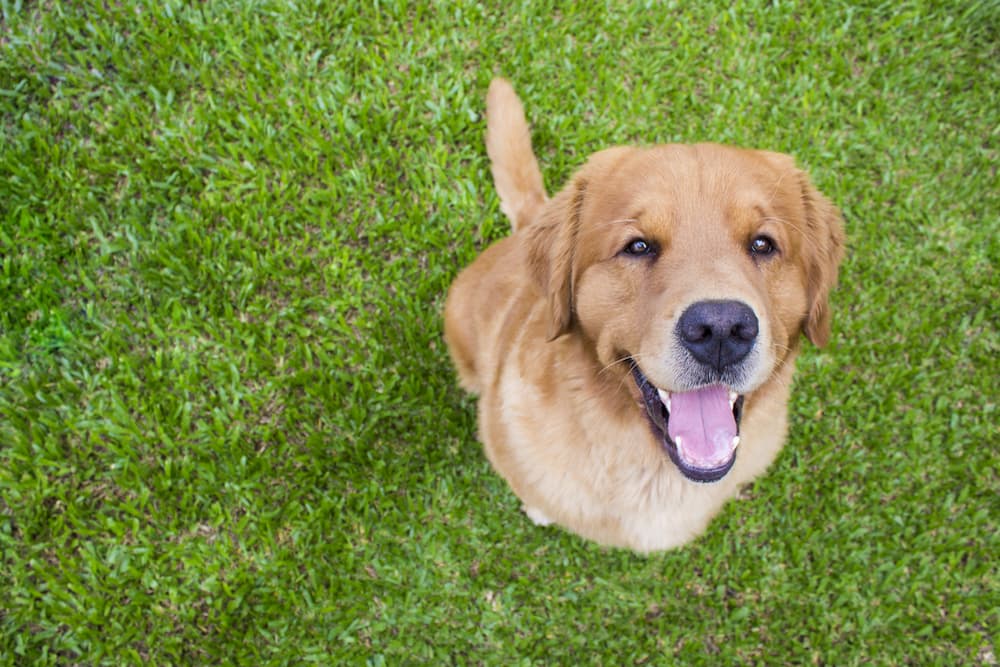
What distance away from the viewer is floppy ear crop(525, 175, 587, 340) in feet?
8.08

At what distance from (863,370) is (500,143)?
2611 millimetres

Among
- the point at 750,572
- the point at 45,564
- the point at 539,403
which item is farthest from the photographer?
the point at 750,572

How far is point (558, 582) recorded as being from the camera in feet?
11.9

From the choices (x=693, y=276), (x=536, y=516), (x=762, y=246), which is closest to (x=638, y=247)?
(x=693, y=276)

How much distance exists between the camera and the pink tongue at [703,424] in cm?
238

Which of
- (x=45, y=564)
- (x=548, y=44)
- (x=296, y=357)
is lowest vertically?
(x=45, y=564)

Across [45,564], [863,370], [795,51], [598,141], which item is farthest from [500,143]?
[45,564]

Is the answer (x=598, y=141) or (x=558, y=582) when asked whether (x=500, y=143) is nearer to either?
(x=598, y=141)

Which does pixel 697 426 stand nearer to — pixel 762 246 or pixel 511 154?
pixel 762 246

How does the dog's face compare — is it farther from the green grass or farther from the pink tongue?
the green grass

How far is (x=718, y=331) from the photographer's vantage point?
6.48 ft

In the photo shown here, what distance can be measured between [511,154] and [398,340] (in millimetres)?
1270

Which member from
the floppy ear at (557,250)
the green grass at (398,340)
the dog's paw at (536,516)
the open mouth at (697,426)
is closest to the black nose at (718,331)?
the open mouth at (697,426)

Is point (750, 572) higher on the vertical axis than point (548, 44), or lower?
lower
